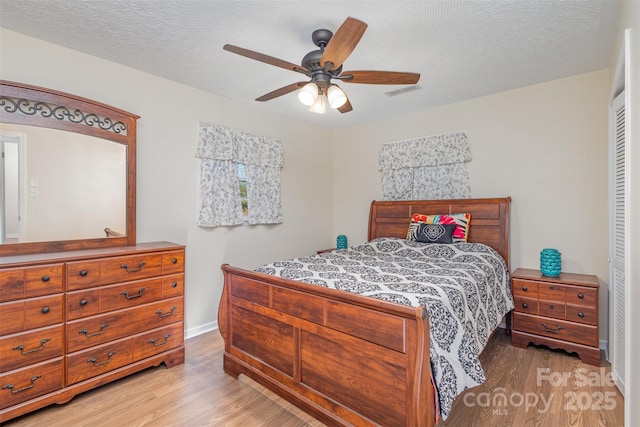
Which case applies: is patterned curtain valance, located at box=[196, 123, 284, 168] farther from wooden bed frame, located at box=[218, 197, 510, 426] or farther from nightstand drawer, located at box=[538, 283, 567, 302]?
nightstand drawer, located at box=[538, 283, 567, 302]

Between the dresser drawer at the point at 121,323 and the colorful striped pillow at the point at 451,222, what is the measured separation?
261 cm

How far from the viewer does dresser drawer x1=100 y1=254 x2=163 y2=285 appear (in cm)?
229

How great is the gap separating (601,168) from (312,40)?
294 cm

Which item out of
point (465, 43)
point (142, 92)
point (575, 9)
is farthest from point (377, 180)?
point (142, 92)

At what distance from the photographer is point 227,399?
220cm

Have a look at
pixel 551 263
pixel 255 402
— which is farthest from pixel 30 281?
pixel 551 263

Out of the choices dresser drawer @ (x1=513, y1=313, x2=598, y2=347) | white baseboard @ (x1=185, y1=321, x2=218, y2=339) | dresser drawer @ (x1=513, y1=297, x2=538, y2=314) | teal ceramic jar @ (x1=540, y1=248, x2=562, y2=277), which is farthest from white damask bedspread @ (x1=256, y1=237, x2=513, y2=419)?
white baseboard @ (x1=185, y1=321, x2=218, y2=339)

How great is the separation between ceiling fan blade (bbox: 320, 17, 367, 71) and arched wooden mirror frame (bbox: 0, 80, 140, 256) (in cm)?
195

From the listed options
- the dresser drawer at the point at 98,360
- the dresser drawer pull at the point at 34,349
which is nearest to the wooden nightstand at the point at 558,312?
the dresser drawer at the point at 98,360

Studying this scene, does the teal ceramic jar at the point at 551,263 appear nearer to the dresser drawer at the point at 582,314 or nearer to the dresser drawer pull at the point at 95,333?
the dresser drawer at the point at 582,314

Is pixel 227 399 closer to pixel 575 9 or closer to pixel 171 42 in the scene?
pixel 171 42

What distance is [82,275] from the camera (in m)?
2.17

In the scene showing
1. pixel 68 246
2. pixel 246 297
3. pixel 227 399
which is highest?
pixel 68 246

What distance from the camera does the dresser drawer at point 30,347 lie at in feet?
A: 6.17
